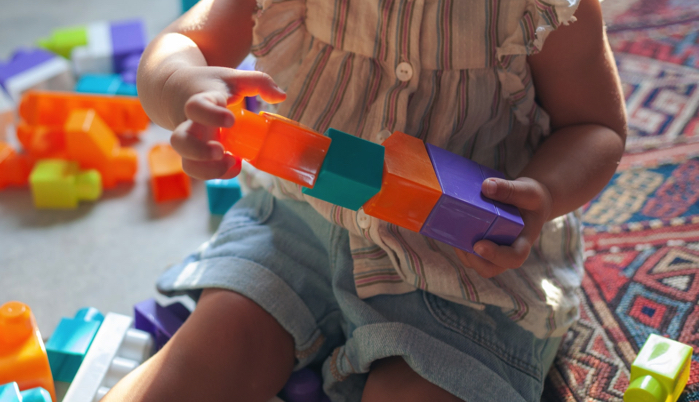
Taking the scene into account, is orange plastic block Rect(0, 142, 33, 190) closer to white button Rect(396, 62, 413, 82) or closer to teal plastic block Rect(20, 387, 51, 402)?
teal plastic block Rect(20, 387, 51, 402)

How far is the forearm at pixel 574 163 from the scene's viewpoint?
22.9 inches

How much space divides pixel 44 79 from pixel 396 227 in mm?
880

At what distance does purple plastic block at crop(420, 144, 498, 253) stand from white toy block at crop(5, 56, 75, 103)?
93 centimetres

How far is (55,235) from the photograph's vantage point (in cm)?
87

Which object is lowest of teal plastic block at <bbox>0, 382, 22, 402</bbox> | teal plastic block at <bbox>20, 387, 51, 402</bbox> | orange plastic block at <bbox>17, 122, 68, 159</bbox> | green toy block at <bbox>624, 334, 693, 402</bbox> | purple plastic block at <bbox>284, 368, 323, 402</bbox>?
orange plastic block at <bbox>17, 122, 68, 159</bbox>

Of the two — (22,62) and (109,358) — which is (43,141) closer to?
(22,62)

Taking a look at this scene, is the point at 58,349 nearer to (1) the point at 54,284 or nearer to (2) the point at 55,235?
(1) the point at 54,284

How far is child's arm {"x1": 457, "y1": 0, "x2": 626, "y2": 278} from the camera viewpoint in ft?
1.89

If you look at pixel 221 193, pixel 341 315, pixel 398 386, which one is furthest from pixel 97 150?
pixel 398 386

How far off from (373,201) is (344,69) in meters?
0.21

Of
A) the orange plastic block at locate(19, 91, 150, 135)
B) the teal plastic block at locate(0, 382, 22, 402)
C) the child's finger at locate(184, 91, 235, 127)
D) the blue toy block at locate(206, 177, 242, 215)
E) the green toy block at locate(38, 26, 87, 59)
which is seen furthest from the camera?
the green toy block at locate(38, 26, 87, 59)

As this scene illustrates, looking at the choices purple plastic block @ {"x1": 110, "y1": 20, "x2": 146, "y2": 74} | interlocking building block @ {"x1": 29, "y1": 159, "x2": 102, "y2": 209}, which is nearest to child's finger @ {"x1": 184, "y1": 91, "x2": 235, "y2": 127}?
interlocking building block @ {"x1": 29, "y1": 159, "x2": 102, "y2": 209}

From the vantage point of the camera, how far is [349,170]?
0.44 meters

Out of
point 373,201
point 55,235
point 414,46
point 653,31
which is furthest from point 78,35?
point 653,31
